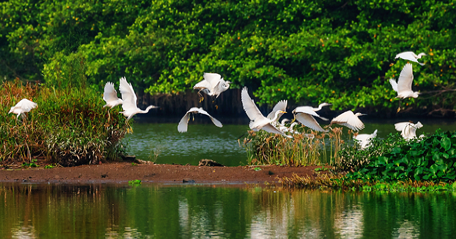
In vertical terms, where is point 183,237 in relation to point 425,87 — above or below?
below

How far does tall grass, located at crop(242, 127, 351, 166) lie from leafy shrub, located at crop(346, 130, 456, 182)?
214 cm

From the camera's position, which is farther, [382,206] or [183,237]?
[382,206]

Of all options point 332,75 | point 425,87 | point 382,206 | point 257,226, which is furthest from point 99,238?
point 425,87

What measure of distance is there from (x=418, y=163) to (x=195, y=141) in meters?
15.3

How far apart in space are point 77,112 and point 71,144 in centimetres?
92

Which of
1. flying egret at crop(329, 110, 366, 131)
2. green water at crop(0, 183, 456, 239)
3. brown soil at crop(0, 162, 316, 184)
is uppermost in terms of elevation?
flying egret at crop(329, 110, 366, 131)

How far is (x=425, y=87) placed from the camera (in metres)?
39.9

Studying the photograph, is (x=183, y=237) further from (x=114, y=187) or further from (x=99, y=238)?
(x=114, y=187)

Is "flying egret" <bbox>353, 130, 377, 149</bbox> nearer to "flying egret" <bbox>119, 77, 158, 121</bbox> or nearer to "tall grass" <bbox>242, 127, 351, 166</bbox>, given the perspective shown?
"tall grass" <bbox>242, 127, 351, 166</bbox>

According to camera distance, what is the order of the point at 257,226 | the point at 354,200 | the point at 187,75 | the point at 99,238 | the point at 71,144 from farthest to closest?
the point at 187,75 < the point at 71,144 < the point at 354,200 < the point at 257,226 < the point at 99,238

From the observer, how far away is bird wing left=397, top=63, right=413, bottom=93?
18812mm

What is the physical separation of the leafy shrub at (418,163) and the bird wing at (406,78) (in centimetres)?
288

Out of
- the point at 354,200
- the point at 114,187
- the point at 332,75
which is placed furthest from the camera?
the point at 332,75

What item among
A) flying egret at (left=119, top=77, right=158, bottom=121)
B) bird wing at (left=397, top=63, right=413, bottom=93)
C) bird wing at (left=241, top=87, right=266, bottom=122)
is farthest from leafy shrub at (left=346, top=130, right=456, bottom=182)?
flying egret at (left=119, top=77, right=158, bottom=121)
